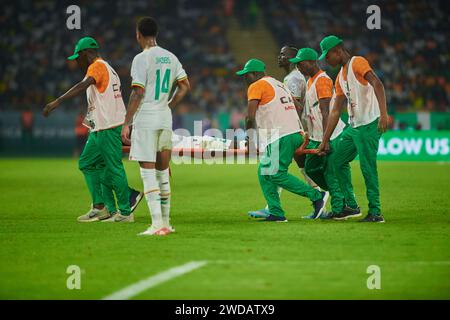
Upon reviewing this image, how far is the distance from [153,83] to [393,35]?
3049cm

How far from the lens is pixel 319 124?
1292 cm

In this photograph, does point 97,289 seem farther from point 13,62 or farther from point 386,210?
point 13,62

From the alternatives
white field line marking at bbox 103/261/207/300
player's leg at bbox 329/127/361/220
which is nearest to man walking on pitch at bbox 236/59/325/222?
player's leg at bbox 329/127/361/220

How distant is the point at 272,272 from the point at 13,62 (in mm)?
31284

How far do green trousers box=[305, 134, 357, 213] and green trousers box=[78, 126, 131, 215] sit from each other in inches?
107

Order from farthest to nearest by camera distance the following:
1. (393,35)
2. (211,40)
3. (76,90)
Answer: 1. (211,40)
2. (393,35)
3. (76,90)

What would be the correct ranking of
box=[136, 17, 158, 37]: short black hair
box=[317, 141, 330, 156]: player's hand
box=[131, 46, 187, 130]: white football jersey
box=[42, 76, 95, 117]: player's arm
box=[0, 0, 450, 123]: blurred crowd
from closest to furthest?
box=[131, 46, 187, 130]: white football jersey, box=[136, 17, 158, 37]: short black hair, box=[42, 76, 95, 117]: player's arm, box=[317, 141, 330, 156]: player's hand, box=[0, 0, 450, 123]: blurred crowd

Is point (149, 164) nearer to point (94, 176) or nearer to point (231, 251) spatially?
point (231, 251)

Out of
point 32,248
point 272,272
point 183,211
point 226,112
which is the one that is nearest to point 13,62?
point 226,112

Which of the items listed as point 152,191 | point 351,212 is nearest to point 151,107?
point 152,191

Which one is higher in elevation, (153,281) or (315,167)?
(315,167)

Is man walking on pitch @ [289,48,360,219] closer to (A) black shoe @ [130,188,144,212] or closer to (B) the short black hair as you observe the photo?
(A) black shoe @ [130,188,144,212]

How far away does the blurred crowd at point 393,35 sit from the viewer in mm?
35750

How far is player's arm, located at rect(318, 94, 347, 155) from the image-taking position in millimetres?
11992
